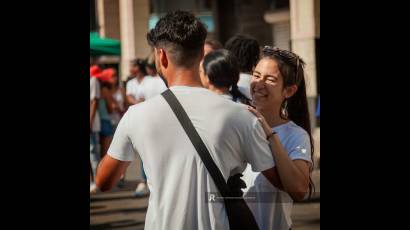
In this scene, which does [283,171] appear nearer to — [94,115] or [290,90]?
[290,90]

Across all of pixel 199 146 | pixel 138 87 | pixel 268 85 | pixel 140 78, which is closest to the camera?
pixel 199 146

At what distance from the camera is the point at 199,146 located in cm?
201

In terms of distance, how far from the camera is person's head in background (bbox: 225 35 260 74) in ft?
11.1

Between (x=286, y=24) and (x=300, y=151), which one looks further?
(x=286, y=24)

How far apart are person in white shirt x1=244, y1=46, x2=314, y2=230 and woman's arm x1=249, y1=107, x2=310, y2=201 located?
0.30ft

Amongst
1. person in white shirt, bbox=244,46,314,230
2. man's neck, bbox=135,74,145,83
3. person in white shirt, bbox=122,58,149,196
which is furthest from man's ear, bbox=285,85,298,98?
man's neck, bbox=135,74,145,83

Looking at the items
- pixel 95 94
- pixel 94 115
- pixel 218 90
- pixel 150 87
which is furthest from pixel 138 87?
pixel 218 90

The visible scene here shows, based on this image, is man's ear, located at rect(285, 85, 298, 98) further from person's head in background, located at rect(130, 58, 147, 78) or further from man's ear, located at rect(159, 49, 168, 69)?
person's head in background, located at rect(130, 58, 147, 78)

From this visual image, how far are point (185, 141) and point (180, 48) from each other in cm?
Answer: 29

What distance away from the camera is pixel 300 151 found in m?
2.32
